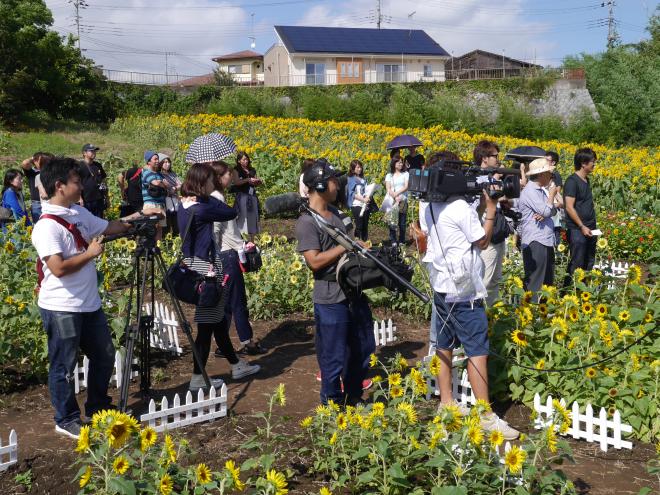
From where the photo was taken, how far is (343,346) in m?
4.46

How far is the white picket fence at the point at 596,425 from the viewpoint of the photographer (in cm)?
427

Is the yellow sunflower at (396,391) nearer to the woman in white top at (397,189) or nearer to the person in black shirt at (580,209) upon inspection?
the person in black shirt at (580,209)

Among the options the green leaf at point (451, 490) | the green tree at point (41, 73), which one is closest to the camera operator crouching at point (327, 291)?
the green leaf at point (451, 490)

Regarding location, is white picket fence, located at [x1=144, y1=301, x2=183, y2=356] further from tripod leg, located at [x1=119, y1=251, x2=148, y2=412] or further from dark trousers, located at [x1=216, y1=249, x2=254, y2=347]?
tripod leg, located at [x1=119, y1=251, x2=148, y2=412]

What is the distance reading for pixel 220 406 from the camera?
188 inches

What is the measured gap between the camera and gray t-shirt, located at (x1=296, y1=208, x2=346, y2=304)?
435cm

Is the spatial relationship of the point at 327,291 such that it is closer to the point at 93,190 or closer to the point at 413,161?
the point at 93,190

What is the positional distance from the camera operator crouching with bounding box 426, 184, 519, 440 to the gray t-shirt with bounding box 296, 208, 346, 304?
58cm

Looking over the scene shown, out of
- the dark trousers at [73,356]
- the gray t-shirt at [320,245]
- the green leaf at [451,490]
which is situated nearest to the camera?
the green leaf at [451,490]

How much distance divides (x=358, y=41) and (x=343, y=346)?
2175 inches

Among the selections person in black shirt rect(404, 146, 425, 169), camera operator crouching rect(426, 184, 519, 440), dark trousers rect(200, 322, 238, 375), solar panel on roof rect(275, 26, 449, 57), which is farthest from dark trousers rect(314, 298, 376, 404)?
solar panel on roof rect(275, 26, 449, 57)

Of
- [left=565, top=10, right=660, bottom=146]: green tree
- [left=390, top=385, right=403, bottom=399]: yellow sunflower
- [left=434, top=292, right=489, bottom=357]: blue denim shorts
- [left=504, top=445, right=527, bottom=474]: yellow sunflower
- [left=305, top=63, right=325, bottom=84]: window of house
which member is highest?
[left=305, top=63, right=325, bottom=84]: window of house

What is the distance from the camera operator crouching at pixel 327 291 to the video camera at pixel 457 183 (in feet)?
1.75

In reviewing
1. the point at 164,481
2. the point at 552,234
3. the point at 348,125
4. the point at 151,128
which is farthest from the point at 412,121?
the point at 164,481
